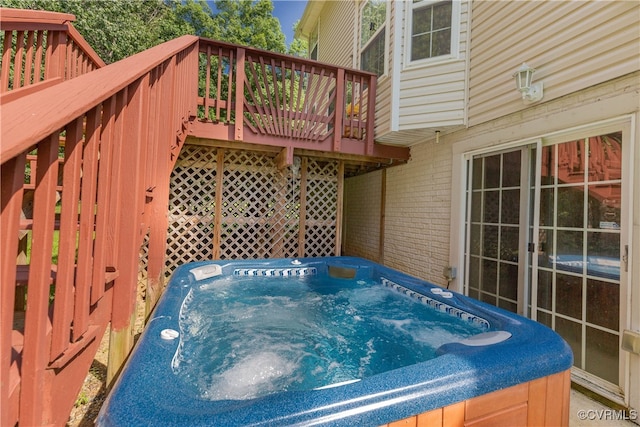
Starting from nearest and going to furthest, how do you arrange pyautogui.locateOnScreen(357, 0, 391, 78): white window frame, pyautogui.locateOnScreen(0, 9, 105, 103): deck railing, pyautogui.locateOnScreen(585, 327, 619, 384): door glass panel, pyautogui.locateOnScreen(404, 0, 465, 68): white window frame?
pyautogui.locateOnScreen(0, 9, 105, 103): deck railing, pyautogui.locateOnScreen(585, 327, 619, 384): door glass panel, pyautogui.locateOnScreen(404, 0, 465, 68): white window frame, pyautogui.locateOnScreen(357, 0, 391, 78): white window frame

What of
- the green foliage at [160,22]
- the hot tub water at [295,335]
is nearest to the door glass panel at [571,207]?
the hot tub water at [295,335]

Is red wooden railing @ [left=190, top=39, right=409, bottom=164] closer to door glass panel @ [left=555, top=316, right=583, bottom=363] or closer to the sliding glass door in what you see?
the sliding glass door

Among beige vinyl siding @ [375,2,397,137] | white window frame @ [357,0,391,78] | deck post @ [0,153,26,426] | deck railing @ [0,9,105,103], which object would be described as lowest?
deck post @ [0,153,26,426]

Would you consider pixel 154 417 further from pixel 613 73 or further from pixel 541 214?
pixel 613 73

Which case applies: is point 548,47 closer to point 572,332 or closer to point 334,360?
point 572,332

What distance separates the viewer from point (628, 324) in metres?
2.26

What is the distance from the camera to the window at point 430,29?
4176 mm

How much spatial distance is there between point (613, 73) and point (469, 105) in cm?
165

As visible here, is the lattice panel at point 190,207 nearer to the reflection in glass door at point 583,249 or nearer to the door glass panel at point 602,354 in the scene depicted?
the reflection in glass door at point 583,249

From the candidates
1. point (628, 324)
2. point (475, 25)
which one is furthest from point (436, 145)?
point (628, 324)

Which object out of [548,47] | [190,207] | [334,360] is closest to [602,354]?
[334,360]

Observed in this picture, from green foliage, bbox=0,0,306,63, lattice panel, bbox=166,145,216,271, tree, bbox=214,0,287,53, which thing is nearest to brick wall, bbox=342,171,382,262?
lattice panel, bbox=166,145,216,271

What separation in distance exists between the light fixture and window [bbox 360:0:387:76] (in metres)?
2.43

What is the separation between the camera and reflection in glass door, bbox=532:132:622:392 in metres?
2.43
